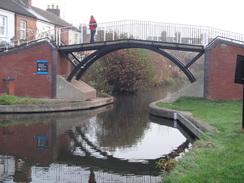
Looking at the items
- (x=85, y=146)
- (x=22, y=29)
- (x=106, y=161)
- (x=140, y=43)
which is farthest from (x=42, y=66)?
(x=106, y=161)

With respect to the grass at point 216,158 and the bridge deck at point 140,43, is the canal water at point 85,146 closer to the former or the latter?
the grass at point 216,158

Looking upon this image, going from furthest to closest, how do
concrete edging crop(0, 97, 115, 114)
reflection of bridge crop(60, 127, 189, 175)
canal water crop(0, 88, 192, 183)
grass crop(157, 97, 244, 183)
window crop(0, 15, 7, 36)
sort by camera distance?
window crop(0, 15, 7, 36)
concrete edging crop(0, 97, 115, 114)
reflection of bridge crop(60, 127, 189, 175)
canal water crop(0, 88, 192, 183)
grass crop(157, 97, 244, 183)

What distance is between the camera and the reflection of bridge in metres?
8.34

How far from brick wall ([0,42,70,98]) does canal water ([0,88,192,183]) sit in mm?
3587

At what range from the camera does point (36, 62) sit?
66.5 ft

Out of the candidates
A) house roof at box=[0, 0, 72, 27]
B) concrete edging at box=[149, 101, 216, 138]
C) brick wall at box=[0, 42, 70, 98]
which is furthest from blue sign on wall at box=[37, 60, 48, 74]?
concrete edging at box=[149, 101, 216, 138]

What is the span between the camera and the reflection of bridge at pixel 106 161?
27.3ft

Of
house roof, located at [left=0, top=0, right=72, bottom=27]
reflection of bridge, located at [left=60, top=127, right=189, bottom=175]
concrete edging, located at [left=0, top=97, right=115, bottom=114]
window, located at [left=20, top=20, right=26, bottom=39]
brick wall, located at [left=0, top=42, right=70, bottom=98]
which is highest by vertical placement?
house roof, located at [left=0, top=0, right=72, bottom=27]

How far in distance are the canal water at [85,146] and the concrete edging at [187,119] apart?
0.35 metres

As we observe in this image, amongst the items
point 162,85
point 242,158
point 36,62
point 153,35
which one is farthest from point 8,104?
point 162,85

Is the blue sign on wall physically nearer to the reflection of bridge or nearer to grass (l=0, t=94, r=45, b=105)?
grass (l=0, t=94, r=45, b=105)

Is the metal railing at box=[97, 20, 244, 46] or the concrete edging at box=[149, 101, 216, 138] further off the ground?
the metal railing at box=[97, 20, 244, 46]

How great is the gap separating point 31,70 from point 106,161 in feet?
41.2

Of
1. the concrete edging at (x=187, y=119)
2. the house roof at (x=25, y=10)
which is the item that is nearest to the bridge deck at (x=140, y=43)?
the concrete edging at (x=187, y=119)
